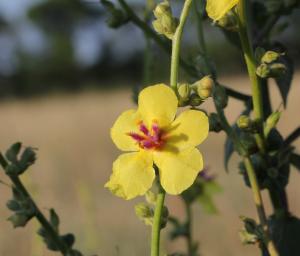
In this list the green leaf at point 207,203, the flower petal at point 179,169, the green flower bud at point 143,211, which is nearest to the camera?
the flower petal at point 179,169

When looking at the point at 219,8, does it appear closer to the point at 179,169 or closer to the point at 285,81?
the point at 179,169

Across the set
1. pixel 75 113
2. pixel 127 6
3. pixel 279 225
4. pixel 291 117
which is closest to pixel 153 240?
pixel 279 225

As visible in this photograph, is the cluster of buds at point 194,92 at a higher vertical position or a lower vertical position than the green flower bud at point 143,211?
higher

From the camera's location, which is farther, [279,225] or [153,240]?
[279,225]

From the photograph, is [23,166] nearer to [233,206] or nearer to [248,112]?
[248,112]

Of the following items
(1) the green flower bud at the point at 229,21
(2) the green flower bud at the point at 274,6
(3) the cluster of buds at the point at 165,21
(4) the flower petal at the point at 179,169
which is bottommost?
(2) the green flower bud at the point at 274,6

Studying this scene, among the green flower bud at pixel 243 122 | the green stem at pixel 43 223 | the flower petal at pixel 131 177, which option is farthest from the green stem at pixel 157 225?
the green stem at pixel 43 223

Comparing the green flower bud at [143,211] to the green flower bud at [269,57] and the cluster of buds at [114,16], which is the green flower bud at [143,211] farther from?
the cluster of buds at [114,16]

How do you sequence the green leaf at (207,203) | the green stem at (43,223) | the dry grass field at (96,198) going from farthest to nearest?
the dry grass field at (96,198)
the green leaf at (207,203)
the green stem at (43,223)

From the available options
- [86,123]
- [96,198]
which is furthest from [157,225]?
[86,123]
